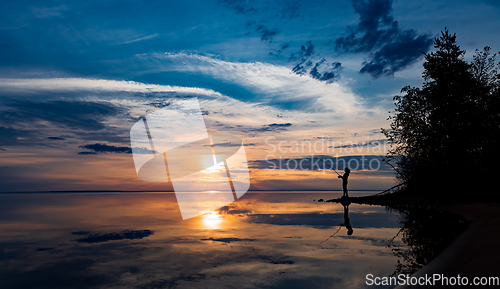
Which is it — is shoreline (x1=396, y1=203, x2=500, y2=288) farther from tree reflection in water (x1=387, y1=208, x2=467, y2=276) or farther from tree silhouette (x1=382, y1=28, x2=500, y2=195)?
tree silhouette (x1=382, y1=28, x2=500, y2=195)

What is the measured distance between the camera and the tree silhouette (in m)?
22.7

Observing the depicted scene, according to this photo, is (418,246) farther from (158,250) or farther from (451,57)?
(451,57)

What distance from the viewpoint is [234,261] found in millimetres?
8492

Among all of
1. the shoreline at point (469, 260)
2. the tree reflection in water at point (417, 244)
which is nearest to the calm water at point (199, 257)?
the tree reflection in water at point (417, 244)

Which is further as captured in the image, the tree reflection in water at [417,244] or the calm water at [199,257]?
the tree reflection in water at [417,244]

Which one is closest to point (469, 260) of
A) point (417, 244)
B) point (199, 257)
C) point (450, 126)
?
point (417, 244)

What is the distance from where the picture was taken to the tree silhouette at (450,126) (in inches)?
895

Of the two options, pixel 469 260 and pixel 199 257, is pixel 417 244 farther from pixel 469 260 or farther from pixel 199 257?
pixel 199 257

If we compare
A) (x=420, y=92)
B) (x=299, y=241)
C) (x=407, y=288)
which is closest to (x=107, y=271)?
(x=299, y=241)

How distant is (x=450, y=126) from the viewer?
2397cm

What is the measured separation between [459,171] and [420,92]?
26.7 ft

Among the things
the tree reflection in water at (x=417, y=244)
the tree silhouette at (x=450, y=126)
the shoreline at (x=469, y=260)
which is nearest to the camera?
the shoreline at (x=469, y=260)

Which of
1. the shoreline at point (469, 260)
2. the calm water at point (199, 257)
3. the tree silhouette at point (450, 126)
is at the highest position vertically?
the tree silhouette at point (450, 126)

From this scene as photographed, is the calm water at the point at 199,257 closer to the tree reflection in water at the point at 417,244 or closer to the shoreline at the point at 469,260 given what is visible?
the tree reflection in water at the point at 417,244
